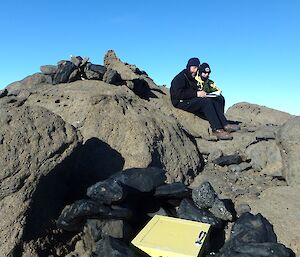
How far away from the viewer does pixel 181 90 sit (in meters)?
10.1

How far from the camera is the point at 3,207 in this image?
5.11 meters

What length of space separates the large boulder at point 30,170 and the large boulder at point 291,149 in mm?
4328

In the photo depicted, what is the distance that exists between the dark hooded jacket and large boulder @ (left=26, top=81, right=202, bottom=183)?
1478mm

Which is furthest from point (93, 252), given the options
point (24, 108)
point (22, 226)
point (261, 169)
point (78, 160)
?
point (261, 169)

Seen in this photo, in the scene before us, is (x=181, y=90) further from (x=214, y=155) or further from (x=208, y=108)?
(x=214, y=155)

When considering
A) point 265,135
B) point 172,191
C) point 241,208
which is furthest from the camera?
point 265,135

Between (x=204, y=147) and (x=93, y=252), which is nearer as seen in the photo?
(x=93, y=252)

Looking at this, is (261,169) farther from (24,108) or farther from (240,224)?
(24,108)

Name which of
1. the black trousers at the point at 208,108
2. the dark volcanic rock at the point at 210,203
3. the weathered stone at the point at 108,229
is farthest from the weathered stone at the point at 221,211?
the black trousers at the point at 208,108

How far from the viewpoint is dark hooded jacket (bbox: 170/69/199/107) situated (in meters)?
10.1

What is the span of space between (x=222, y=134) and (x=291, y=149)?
1.86 metres

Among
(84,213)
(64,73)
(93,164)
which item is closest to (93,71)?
(64,73)

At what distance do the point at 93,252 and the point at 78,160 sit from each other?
191 centimetres

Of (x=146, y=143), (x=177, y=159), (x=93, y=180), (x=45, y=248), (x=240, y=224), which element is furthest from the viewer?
(x=177, y=159)
